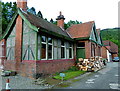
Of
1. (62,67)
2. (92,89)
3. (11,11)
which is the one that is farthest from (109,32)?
(92,89)

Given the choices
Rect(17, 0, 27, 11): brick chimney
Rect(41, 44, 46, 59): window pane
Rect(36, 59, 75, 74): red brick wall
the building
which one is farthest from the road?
Rect(17, 0, 27, 11): brick chimney

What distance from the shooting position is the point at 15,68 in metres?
9.96

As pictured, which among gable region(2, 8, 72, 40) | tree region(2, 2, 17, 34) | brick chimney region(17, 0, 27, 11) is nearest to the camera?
gable region(2, 8, 72, 40)

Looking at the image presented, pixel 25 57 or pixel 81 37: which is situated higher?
pixel 81 37

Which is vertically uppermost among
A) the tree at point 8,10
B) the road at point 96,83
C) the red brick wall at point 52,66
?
the tree at point 8,10

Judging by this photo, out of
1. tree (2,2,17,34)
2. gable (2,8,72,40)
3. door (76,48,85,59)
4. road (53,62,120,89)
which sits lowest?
road (53,62,120,89)

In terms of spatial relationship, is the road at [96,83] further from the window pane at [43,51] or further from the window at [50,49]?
the window pane at [43,51]

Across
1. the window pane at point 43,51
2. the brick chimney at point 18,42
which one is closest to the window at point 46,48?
the window pane at point 43,51

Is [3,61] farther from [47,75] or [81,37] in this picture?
[81,37]

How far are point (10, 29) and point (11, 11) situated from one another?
20512 millimetres

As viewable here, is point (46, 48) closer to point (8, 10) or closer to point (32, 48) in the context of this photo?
point (32, 48)

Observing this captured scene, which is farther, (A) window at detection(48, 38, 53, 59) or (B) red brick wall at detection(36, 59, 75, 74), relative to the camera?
(A) window at detection(48, 38, 53, 59)

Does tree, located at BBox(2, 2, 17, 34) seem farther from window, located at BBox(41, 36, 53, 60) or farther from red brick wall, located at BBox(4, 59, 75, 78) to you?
window, located at BBox(41, 36, 53, 60)

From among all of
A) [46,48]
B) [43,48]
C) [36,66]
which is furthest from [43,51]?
[36,66]
